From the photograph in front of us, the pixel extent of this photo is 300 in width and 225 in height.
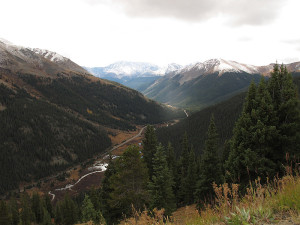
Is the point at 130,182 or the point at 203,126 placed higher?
the point at 130,182

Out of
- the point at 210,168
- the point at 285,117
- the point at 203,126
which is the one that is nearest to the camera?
the point at 285,117

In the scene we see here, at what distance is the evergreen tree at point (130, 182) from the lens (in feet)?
65.8

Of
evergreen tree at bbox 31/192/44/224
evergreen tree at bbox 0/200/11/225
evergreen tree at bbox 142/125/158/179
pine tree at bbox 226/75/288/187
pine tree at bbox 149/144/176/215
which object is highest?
pine tree at bbox 226/75/288/187

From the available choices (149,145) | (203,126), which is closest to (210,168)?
(149,145)

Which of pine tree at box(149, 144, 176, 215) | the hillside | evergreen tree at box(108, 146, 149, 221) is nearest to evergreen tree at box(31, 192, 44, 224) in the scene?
evergreen tree at box(108, 146, 149, 221)

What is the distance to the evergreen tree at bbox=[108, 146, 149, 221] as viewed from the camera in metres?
20.1

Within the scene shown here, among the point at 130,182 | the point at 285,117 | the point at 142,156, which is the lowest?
the point at 142,156

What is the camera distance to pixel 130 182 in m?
20.7

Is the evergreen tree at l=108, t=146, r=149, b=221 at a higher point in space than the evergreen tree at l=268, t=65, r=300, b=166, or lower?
lower

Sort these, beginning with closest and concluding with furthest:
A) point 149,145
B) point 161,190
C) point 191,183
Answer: point 161,190, point 149,145, point 191,183

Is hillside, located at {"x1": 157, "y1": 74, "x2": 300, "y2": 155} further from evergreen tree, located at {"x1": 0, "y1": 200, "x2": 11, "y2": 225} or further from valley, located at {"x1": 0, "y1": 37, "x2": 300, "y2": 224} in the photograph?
evergreen tree, located at {"x1": 0, "y1": 200, "x2": 11, "y2": 225}

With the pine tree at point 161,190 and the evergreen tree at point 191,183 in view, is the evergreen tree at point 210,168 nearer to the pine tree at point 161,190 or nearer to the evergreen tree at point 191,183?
the pine tree at point 161,190

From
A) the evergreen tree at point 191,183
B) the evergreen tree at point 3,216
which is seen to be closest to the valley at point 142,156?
the evergreen tree at point 191,183

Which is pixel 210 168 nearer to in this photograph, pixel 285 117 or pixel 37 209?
pixel 285 117
